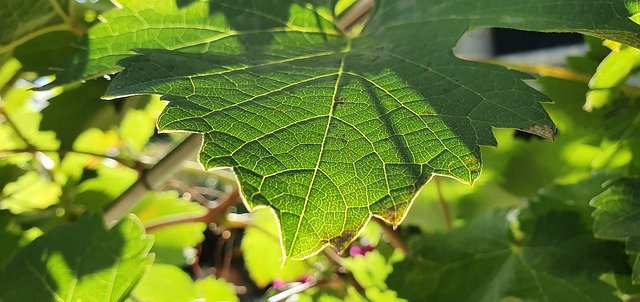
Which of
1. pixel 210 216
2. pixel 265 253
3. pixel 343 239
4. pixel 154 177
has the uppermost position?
pixel 343 239

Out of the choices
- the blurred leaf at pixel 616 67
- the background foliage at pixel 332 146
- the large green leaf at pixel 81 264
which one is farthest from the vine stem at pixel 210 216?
the blurred leaf at pixel 616 67

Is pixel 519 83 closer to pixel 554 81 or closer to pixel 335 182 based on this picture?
pixel 335 182

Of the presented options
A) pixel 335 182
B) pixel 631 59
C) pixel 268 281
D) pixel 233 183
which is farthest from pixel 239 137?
pixel 268 281

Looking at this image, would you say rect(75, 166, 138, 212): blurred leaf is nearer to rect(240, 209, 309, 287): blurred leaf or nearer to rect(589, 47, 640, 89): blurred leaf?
rect(240, 209, 309, 287): blurred leaf

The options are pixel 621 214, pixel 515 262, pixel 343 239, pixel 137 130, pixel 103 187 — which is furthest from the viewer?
pixel 137 130

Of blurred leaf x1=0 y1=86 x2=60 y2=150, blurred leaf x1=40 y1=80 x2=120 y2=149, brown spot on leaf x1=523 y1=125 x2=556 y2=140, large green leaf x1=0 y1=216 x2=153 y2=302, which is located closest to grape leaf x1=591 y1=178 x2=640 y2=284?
brown spot on leaf x1=523 y1=125 x2=556 y2=140

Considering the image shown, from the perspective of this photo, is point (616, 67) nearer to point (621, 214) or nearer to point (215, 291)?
point (621, 214)

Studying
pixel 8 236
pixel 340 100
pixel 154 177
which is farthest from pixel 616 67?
pixel 8 236
